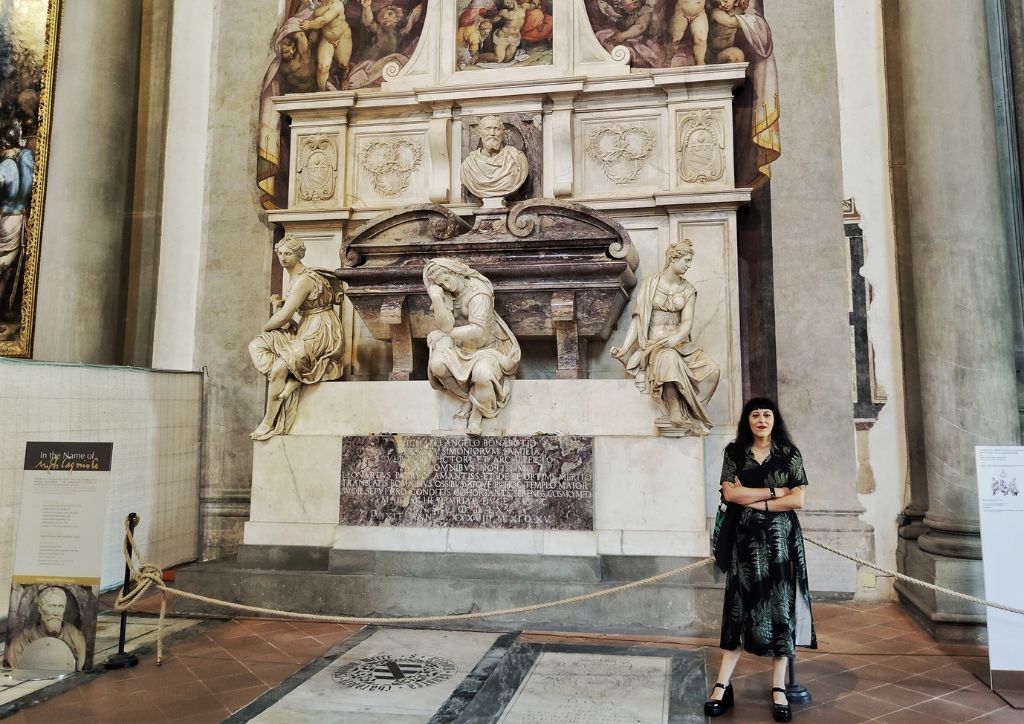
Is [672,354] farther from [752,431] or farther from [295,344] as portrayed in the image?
[295,344]

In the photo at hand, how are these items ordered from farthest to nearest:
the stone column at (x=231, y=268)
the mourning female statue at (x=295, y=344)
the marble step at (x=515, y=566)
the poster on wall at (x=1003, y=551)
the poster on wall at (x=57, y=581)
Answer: the stone column at (x=231, y=268)
the mourning female statue at (x=295, y=344)
the marble step at (x=515, y=566)
the poster on wall at (x=57, y=581)
the poster on wall at (x=1003, y=551)

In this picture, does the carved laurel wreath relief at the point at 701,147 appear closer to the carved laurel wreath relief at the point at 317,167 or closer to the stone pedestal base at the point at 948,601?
the carved laurel wreath relief at the point at 317,167

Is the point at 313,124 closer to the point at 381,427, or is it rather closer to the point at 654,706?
the point at 381,427

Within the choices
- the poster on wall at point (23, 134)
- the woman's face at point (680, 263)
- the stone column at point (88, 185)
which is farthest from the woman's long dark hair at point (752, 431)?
the poster on wall at point (23, 134)

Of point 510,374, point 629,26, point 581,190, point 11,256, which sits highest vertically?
point 629,26

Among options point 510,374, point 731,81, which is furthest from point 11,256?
point 731,81

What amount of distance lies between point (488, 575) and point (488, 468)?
760 millimetres

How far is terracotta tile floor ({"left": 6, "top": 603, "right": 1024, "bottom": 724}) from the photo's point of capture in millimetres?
3754

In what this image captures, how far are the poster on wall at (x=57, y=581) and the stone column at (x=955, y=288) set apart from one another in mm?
5245

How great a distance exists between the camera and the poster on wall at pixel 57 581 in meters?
4.36

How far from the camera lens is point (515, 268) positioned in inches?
251

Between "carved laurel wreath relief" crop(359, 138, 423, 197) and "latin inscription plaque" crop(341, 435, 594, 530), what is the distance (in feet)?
9.63

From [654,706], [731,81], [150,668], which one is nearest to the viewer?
[654,706]

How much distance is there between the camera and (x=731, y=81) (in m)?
7.04
